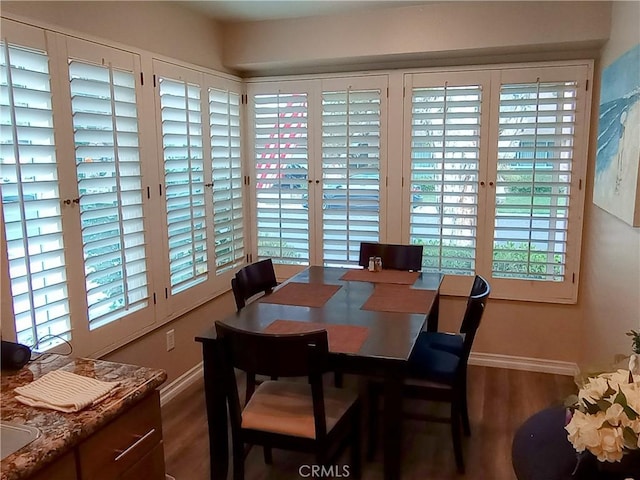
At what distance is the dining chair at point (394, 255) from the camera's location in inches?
127

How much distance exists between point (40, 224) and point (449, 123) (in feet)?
8.22

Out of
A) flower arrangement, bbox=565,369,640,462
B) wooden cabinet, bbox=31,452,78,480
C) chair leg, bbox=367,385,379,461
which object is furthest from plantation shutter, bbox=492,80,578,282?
wooden cabinet, bbox=31,452,78,480

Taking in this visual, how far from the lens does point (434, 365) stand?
240 centimetres

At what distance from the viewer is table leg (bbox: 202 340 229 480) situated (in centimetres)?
207

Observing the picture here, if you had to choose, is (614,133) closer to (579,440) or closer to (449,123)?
(449,123)

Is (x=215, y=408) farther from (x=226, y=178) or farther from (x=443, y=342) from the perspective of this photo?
(x=226, y=178)

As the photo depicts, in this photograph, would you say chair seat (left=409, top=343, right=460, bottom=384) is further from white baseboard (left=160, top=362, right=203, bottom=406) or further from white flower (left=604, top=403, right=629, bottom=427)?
white baseboard (left=160, top=362, right=203, bottom=406)

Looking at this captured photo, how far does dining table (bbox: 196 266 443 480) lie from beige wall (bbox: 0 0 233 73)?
1.51m

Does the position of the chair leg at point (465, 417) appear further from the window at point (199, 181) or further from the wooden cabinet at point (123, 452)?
the window at point (199, 181)

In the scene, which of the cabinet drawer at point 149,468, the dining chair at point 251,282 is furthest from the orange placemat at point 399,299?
the cabinet drawer at point 149,468

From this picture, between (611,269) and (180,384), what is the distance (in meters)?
2.61

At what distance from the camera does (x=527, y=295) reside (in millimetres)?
3412

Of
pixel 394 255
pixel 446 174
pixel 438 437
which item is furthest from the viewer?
pixel 446 174

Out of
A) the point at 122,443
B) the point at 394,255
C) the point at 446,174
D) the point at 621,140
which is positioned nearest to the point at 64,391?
the point at 122,443
